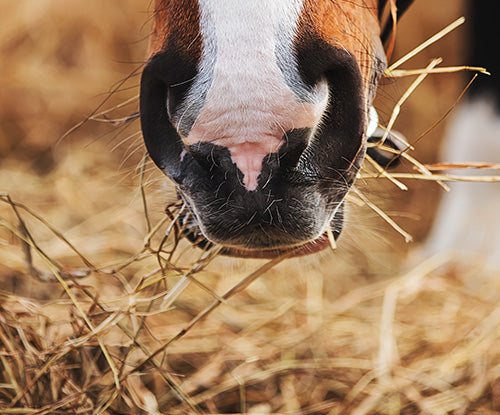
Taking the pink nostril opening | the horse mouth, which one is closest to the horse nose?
the pink nostril opening

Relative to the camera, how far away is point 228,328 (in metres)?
1.35

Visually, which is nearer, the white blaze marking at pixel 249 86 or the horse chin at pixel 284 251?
the white blaze marking at pixel 249 86

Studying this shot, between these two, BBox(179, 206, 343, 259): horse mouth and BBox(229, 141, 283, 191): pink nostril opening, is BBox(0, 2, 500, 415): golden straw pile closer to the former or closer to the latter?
BBox(179, 206, 343, 259): horse mouth

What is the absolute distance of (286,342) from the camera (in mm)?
1269

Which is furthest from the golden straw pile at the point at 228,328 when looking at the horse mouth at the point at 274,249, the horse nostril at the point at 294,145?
the horse nostril at the point at 294,145

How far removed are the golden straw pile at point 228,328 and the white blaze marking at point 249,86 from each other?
0.25 meters

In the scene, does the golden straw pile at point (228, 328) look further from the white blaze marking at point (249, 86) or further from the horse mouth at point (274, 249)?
the white blaze marking at point (249, 86)

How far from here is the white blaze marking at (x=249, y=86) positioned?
0.63 metres

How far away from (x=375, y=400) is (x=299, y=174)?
2.06 feet

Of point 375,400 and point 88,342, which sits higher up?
point 88,342

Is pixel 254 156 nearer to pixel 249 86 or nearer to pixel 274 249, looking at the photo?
pixel 249 86

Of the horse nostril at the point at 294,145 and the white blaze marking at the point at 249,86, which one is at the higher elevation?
the white blaze marking at the point at 249,86

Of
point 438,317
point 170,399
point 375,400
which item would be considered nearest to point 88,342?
point 170,399

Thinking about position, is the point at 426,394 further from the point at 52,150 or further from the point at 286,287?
the point at 52,150
